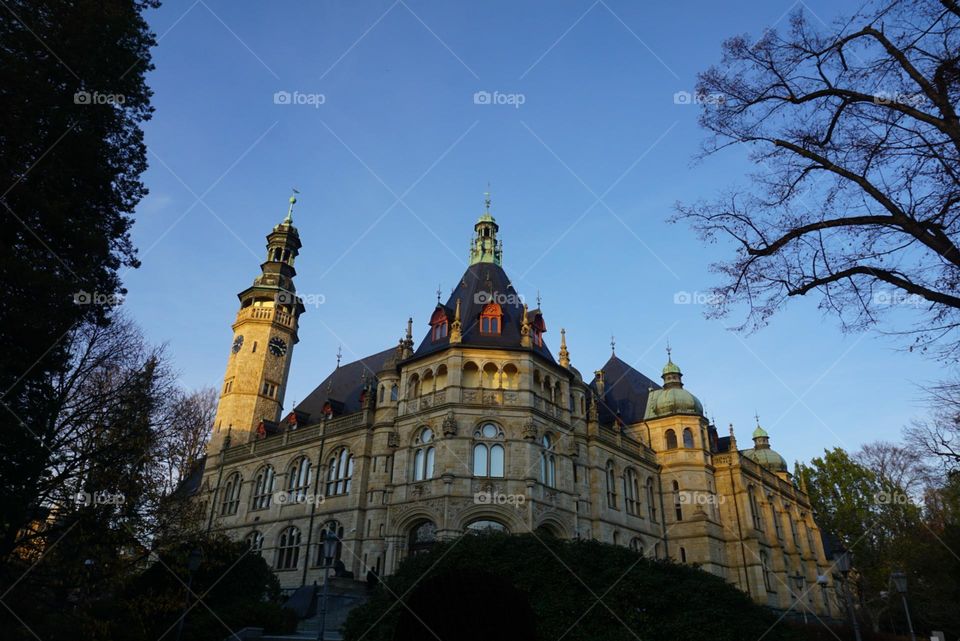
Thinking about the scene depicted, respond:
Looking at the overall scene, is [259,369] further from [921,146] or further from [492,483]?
[921,146]

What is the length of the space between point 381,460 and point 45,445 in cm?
1976

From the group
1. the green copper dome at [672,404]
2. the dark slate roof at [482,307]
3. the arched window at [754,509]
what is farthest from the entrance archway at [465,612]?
the arched window at [754,509]

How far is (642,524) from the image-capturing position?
122ft

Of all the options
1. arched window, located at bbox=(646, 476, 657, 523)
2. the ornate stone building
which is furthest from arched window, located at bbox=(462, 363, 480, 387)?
arched window, located at bbox=(646, 476, 657, 523)

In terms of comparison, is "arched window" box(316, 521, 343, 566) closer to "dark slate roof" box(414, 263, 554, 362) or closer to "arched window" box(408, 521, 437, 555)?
"arched window" box(408, 521, 437, 555)

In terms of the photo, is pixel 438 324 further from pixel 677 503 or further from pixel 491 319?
pixel 677 503

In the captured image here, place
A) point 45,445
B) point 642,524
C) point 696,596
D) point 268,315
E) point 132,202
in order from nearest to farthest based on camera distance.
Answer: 1. point 45,445
2. point 696,596
3. point 132,202
4. point 642,524
5. point 268,315

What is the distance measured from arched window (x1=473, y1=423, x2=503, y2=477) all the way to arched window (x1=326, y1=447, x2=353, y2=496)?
28.2 feet

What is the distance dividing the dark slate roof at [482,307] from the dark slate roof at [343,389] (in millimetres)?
7079

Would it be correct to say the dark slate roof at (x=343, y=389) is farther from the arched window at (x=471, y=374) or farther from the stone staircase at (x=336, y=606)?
the stone staircase at (x=336, y=606)

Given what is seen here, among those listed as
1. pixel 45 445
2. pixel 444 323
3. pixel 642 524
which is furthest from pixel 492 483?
pixel 45 445

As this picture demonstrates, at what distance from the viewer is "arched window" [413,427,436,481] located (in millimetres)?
30062

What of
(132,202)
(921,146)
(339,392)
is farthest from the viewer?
(339,392)

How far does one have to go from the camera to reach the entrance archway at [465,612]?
10.0 metres
